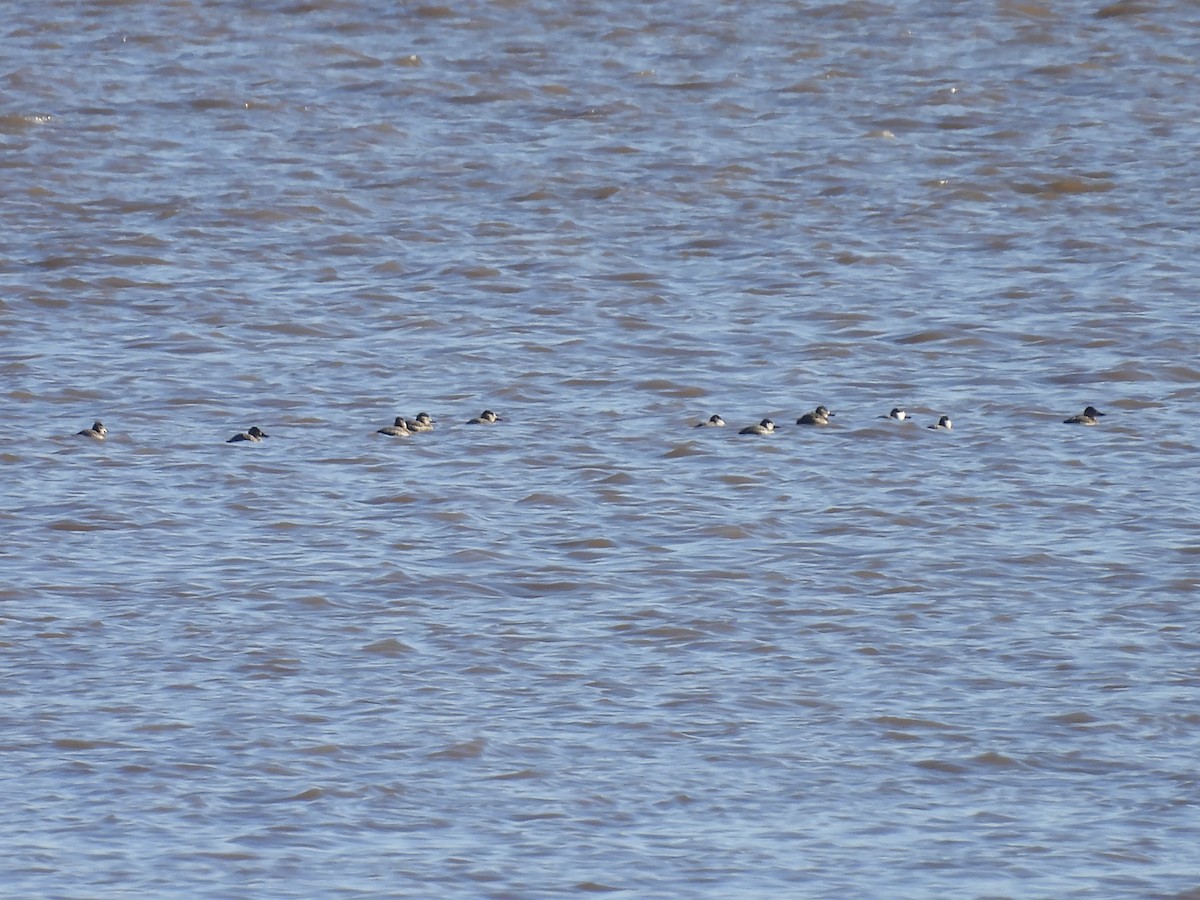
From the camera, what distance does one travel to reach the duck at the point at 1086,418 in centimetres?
1558

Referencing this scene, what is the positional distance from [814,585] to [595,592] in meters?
1.17

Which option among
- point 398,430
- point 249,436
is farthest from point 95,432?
point 398,430

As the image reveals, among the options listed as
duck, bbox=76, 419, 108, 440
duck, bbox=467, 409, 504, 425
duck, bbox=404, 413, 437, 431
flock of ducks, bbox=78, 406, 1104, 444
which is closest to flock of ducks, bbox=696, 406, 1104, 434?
flock of ducks, bbox=78, 406, 1104, 444

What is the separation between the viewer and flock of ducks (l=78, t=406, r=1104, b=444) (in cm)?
1527

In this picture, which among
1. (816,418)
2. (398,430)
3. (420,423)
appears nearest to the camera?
(398,430)

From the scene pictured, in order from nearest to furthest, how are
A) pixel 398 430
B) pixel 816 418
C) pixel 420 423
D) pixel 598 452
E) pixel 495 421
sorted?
pixel 598 452
pixel 398 430
pixel 420 423
pixel 816 418
pixel 495 421

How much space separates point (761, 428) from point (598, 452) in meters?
1.12

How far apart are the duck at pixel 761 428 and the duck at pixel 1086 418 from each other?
6.39ft

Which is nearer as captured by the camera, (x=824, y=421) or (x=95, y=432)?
(x=95, y=432)

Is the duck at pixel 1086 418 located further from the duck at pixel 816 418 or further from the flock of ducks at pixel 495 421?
the duck at pixel 816 418

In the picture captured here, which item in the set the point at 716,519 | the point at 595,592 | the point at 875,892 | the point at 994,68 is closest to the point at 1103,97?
the point at 994,68

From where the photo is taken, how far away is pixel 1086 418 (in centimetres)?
1559

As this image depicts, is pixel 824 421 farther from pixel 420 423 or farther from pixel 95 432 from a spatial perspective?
pixel 95 432

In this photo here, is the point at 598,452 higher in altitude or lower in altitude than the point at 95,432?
lower
